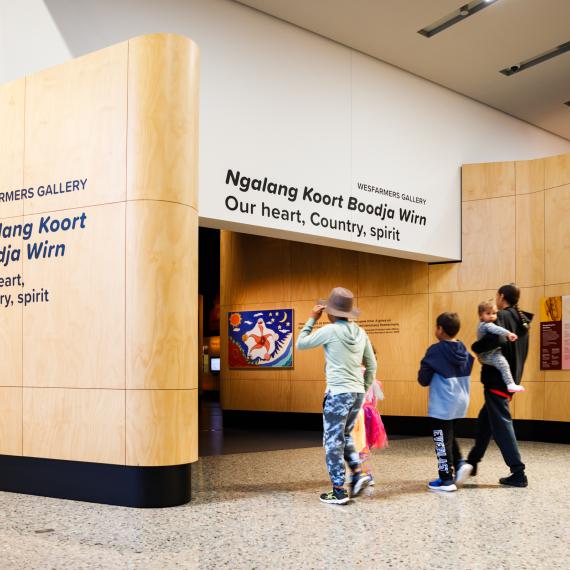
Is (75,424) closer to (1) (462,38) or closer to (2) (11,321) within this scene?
(2) (11,321)

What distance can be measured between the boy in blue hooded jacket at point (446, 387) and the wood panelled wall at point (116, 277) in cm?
196

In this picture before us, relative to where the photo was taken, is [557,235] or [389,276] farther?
[389,276]

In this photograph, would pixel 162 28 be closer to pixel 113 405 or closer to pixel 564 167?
pixel 113 405

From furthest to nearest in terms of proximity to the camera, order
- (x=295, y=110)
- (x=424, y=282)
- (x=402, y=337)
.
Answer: (x=402, y=337), (x=424, y=282), (x=295, y=110)

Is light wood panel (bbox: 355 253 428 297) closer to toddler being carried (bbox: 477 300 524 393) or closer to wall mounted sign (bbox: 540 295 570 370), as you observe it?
wall mounted sign (bbox: 540 295 570 370)

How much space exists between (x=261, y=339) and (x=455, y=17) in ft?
20.9

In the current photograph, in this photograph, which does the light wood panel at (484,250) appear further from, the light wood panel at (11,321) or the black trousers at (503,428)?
the light wood panel at (11,321)

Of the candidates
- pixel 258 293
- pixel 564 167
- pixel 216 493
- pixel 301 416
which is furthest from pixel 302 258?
pixel 216 493

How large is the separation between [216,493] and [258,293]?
23.3ft

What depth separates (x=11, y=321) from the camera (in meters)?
5.82

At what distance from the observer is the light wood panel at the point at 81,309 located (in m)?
5.30

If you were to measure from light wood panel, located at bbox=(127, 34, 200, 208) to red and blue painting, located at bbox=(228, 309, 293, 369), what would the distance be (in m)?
6.93

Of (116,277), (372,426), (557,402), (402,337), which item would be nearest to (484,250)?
(402,337)

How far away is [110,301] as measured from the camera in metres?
5.32
